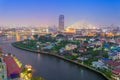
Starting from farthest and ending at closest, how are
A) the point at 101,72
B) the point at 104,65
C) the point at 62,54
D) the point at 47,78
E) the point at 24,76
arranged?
the point at 62,54 < the point at 104,65 < the point at 101,72 < the point at 47,78 < the point at 24,76

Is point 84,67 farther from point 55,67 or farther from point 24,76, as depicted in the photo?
point 24,76

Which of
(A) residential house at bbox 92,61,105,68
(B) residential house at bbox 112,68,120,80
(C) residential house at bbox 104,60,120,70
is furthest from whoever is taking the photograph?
(A) residential house at bbox 92,61,105,68

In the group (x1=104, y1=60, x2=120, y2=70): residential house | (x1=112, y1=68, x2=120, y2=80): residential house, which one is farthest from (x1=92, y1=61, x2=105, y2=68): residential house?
(x1=112, y1=68, x2=120, y2=80): residential house

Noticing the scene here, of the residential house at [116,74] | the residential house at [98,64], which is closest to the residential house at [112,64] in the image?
the residential house at [98,64]

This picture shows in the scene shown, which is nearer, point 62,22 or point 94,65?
point 94,65

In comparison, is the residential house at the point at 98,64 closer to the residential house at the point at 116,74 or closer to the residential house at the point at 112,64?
the residential house at the point at 112,64

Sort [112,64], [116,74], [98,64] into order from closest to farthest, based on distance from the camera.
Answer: [116,74], [112,64], [98,64]

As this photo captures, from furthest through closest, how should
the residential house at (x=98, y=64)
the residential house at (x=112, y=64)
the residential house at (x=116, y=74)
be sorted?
the residential house at (x=98, y=64), the residential house at (x=112, y=64), the residential house at (x=116, y=74)

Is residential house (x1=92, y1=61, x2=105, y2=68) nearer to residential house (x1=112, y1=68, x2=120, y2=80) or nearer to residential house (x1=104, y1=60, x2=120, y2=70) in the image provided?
residential house (x1=104, y1=60, x2=120, y2=70)

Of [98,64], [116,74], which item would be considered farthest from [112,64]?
[116,74]

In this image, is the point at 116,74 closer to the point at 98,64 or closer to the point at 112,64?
the point at 112,64

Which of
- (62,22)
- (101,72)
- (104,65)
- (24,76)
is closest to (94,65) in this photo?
(104,65)
